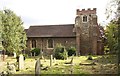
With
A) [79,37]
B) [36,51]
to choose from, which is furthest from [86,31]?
[36,51]

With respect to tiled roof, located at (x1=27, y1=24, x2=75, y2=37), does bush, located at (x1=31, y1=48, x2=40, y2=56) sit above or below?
below

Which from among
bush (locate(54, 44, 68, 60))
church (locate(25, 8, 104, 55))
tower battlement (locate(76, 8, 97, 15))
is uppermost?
tower battlement (locate(76, 8, 97, 15))

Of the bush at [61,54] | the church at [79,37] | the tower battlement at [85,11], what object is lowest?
the bush at [61,54]

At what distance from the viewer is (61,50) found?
120 feet

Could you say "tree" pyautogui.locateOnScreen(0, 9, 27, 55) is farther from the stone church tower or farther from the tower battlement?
the tower battlement

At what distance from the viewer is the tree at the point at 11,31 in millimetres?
39062

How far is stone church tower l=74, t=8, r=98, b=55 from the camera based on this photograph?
47.2 m

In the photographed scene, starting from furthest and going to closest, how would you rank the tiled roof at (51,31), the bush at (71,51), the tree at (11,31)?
the tiled roof at (51,31) < the bush at (71,51) < the tree at (11,31)

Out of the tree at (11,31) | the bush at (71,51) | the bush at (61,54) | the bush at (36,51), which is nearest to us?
the bush at (61,54)

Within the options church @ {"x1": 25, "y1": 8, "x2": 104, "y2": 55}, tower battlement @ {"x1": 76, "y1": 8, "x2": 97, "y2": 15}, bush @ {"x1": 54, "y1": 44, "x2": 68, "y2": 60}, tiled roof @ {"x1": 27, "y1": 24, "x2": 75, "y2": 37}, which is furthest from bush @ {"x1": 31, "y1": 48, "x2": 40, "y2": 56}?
bush @ {"x1": 54, "y1": 44, "x2": 68, "y2": 60}

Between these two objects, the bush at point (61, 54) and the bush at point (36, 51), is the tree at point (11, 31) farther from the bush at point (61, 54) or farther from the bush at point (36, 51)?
the bush at point (61, 54)

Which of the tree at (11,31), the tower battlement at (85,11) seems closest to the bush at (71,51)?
the tower battlement at (85,11)

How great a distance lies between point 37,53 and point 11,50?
9.12 metres

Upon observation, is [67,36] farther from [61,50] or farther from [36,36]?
[61,50]
